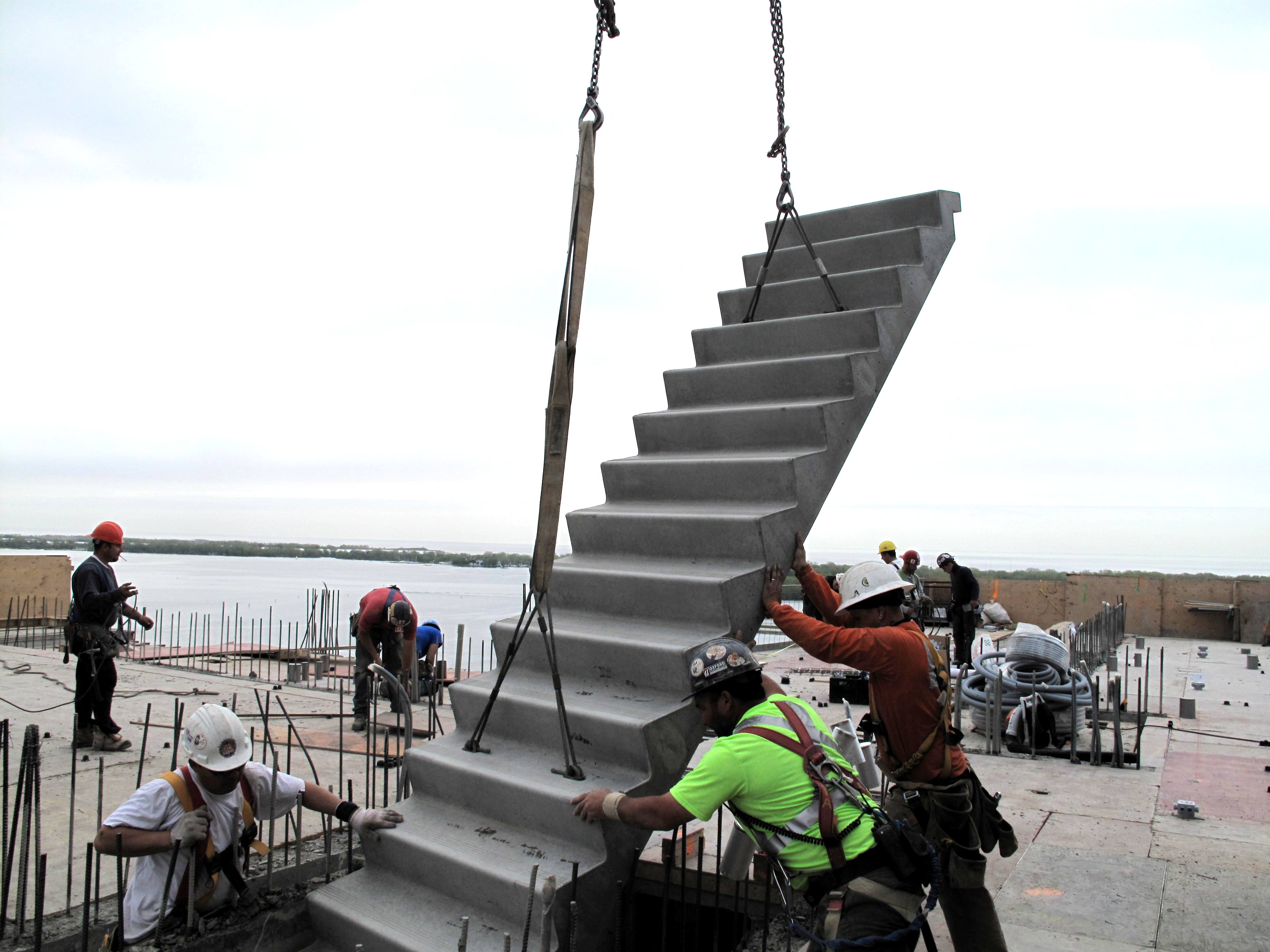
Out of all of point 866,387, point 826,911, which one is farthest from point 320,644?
point 826,911

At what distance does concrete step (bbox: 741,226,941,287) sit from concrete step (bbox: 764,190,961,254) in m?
0.10

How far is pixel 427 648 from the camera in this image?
1045 cm

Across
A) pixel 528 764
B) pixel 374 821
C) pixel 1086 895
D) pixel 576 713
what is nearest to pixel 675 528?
pixel 576 713

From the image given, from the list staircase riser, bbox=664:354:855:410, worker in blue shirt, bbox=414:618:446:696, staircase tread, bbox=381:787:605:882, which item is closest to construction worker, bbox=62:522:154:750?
worker in blue shirt, bbox=414:618:446:696

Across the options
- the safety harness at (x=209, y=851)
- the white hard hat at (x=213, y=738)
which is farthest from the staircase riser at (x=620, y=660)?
the white hard hat at (x=213, y=738)

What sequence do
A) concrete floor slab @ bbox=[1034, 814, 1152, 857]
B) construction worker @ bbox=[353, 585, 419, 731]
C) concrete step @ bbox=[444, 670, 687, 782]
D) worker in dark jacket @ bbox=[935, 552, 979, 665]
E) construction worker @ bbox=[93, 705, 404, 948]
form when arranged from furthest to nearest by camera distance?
worker in dark jacket @ bbox=[935, 552, 979, 665] → construction worker @ bbox=[353, 585, 419, 731] → concrete floor slab @ bbox=[1034, 814, 1152, 857] → concrete step @ bbox=[444, 670, 687, 782] → construction worker @ bbox=[93, 705, 404, 948]

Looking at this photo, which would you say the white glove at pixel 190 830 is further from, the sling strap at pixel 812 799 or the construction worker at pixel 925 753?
the construction worker at pixel 925 753

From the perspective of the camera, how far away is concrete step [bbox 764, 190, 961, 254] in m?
5.85

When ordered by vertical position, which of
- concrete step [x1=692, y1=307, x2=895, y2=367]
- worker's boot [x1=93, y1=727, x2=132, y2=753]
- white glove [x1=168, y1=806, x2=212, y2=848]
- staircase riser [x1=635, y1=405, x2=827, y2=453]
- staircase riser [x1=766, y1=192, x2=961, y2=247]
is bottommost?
worker's boot [x1=93, y1=727, x2=132, y2=753]

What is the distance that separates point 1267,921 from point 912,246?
4144mm

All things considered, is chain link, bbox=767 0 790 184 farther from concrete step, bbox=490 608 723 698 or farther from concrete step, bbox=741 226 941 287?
concrete step, bbox=490 608 723 698

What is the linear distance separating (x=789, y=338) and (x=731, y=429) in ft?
2.85

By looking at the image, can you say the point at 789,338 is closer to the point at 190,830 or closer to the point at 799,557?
the point at 799,557

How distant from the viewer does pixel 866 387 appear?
4930 mm
